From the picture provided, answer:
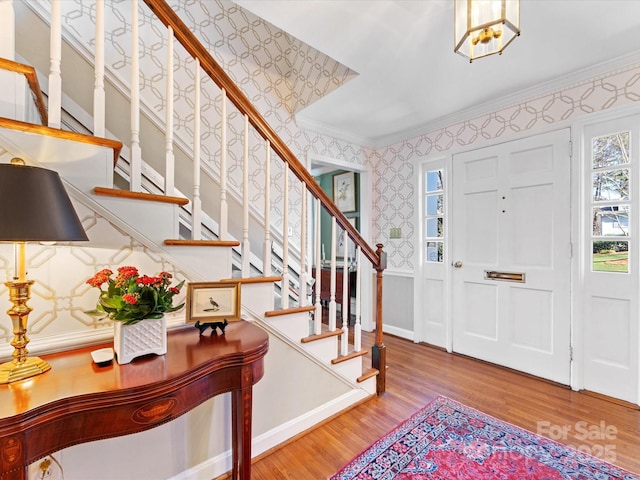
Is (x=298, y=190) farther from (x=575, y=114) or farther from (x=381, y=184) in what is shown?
(x=575, y=114)

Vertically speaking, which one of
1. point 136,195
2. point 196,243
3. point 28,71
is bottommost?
point 196,243

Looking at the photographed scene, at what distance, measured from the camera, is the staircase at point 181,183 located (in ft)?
3.35

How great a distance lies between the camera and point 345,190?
4.91m

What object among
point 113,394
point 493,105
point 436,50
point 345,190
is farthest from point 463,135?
point 113,394

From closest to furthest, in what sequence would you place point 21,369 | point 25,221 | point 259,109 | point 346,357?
point 25,221 < point 21,369 < point 346,357 < point 259,109

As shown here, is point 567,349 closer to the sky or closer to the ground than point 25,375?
closer to the ground

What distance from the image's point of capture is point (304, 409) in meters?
1.79

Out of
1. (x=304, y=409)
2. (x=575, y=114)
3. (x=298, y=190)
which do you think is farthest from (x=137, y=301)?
(x=575, y=114)

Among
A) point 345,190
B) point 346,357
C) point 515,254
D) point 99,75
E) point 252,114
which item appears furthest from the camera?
point 345,190

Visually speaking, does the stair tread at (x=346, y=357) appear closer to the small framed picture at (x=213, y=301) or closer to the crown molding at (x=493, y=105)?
the small framed picture at (x=213, y=301)

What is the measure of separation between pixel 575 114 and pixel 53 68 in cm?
322

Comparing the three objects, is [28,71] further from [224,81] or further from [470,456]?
[470,456]

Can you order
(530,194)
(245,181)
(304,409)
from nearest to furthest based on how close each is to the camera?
1. (245,181)
2. (304,409)
3. (530,194)

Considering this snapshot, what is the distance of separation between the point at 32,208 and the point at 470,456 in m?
2.14
